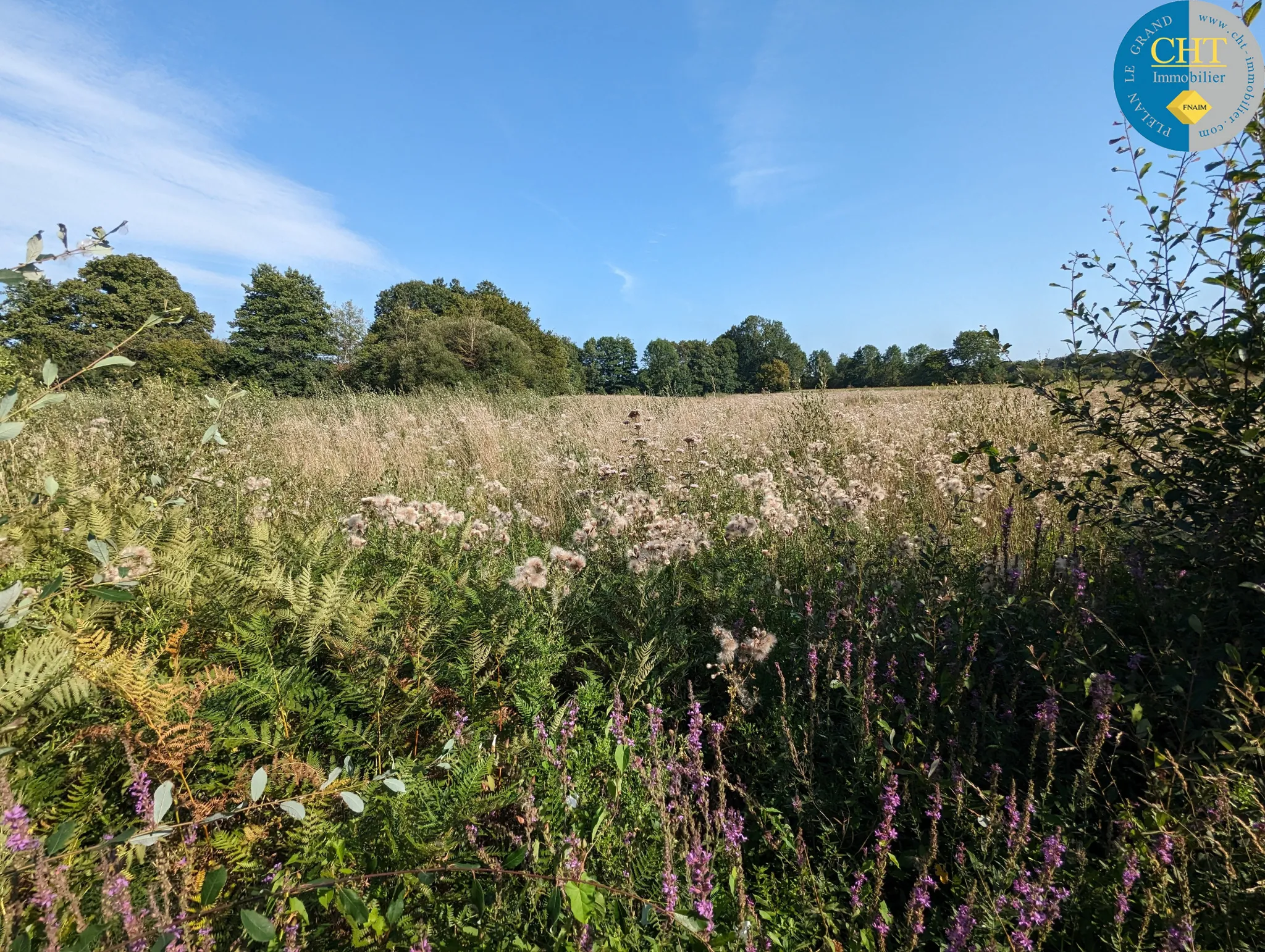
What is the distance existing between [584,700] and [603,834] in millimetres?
668

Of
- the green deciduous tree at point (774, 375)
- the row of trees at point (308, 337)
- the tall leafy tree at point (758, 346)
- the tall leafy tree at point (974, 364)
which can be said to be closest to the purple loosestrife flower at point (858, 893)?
the tall leafy tree at point (974, 364)

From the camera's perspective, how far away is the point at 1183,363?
2.30 m

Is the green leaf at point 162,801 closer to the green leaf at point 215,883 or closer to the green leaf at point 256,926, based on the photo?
the green leaf at point 215,883

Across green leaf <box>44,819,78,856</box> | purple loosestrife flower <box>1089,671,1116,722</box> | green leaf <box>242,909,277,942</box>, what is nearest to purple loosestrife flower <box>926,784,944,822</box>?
purple loosestrife flower <box>1089,671,1116,722</box>

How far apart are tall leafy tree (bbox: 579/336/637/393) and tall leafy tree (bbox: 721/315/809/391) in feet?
60.9

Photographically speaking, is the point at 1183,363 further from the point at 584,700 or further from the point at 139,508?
the point at 139,508

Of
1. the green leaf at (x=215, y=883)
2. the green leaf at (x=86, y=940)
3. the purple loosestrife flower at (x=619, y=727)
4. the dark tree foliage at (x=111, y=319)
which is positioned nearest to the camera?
the green leaf at (x=86, y=940)

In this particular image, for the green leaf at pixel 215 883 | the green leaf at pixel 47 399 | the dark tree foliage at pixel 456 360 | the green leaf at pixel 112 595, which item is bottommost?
the green leaf at pixel 215 883

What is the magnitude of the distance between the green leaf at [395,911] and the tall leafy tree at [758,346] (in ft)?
287

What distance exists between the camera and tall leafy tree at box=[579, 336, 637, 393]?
7519cm

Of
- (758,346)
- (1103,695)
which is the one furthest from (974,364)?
(758,346)

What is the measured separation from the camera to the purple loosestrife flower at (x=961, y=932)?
1325 mm

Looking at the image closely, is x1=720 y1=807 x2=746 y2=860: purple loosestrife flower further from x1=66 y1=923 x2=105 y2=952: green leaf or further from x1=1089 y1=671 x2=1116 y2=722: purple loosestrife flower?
x1=66 y1=923 x2=105 y2=952: green leaf

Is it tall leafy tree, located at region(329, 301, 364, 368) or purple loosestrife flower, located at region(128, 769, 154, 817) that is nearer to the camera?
purple loosestrife flower, located at region(128, 769, 154, 817)
